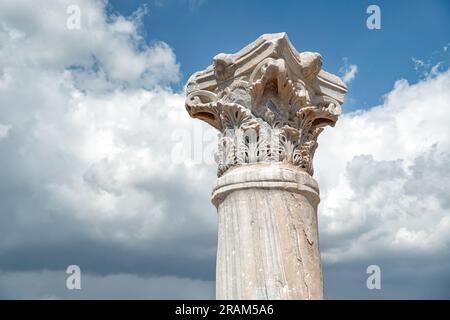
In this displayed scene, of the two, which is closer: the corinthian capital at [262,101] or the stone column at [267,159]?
the stone column at [267,159]

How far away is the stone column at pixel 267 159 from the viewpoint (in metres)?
6.52

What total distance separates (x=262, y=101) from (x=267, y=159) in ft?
3.08

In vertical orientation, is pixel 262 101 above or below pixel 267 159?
above

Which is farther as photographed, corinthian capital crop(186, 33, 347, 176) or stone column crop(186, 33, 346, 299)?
corinthian capital crop(186, 33, 347, 176)

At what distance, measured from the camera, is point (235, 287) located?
21.3 ft

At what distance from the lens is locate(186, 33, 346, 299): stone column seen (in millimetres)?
6516

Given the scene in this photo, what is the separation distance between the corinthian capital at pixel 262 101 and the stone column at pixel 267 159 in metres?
0.02

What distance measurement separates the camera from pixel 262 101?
24.5 ft

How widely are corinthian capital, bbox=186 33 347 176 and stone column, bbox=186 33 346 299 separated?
2 cm
